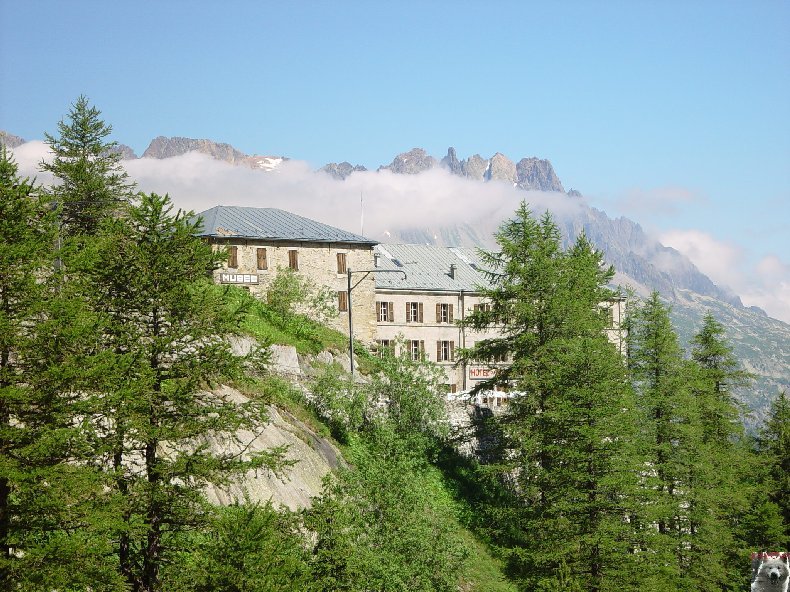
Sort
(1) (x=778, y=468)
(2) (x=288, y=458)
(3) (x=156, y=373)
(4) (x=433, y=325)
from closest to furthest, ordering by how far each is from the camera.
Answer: (3) (x=156, y=373) → (2) (x=288, y=458) → (1) (x=778, y=468) → (4) (x=433, y=325)

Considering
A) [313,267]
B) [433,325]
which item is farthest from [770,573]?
[433,325]

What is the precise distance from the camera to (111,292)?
2156 cm

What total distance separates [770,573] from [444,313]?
37.6 metres

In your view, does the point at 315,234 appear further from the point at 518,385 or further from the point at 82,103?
the point at 518,385

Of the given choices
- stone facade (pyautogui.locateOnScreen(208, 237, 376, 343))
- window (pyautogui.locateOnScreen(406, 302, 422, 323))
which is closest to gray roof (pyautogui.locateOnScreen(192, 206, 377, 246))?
stone facade (pyautogui.locateOnScreen(208, 237, 376, 343))

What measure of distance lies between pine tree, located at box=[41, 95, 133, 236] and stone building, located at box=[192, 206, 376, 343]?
9.25 metres

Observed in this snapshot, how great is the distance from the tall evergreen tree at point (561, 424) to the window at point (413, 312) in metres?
28.8

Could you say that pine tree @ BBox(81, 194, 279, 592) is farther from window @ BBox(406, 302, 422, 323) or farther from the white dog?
window @ BBox(406, 302, 422, 323)

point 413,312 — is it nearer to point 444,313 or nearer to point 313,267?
point 444,313

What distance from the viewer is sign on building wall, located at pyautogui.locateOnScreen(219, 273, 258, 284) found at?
61688 mm

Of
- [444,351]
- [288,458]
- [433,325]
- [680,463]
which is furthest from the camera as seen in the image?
[433,325]

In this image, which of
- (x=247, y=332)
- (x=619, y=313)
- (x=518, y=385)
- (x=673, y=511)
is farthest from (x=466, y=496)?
(x=619, y=313)

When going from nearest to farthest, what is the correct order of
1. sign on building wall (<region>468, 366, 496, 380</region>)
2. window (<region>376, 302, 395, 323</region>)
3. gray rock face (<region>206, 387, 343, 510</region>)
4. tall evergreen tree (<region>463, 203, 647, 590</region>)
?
gray rock face (<region>206, 387, 343, 510</region>) < tall evergreen tree (<region>463, 203, 647, 590</region>) < sign on building wall (<region>468, 366, 496, 380</region>) < window (<region>376, 302, 395, 323</region>)

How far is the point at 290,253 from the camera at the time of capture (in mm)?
64312
